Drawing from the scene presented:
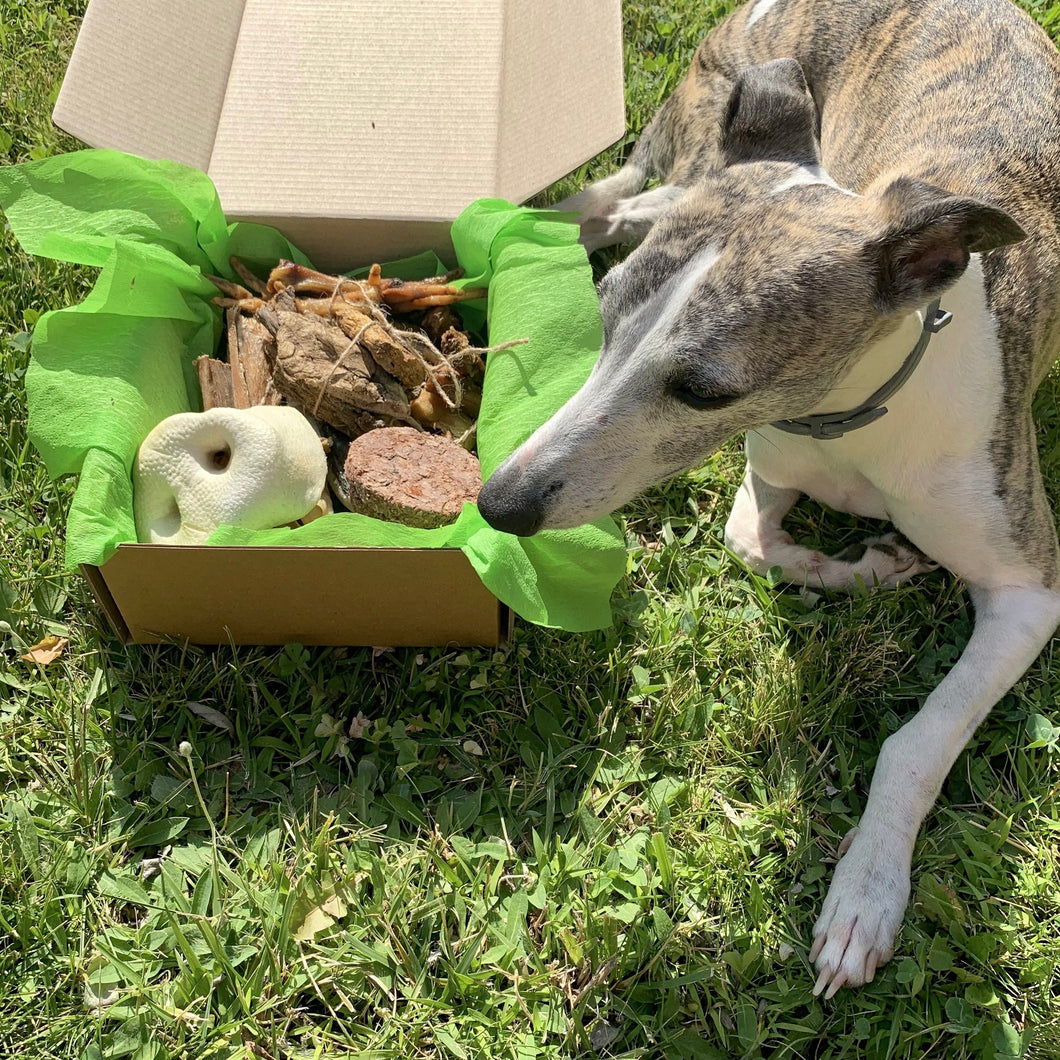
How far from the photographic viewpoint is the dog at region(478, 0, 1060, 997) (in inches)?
74.1

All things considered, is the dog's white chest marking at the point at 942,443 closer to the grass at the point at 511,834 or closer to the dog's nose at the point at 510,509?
the grass at the point at 511,834

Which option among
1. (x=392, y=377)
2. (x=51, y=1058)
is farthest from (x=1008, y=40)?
(x=51, y=1058)

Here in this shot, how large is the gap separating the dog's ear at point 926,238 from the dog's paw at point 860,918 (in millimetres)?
1306

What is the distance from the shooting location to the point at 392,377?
111 inches

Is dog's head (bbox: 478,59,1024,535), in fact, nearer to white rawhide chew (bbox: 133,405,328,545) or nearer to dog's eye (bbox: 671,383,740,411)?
dog's eye (bbox: 671,383,740,411)

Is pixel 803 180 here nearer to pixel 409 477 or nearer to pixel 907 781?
pixel 409 477

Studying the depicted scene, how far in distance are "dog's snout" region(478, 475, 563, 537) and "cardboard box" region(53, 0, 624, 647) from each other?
459 millimetres

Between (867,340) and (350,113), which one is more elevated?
(867,340)

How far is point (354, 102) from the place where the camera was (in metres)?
3.19

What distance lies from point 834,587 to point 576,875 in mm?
1132

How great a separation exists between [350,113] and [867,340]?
201 cm

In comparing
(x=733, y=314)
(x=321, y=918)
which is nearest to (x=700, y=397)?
(x=733, y=314)

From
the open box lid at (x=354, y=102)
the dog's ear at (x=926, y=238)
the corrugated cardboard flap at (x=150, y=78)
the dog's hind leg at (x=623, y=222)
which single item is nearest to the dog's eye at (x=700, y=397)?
the dog's ear at (x=926, y=238)

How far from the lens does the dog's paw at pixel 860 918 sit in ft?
7.23
